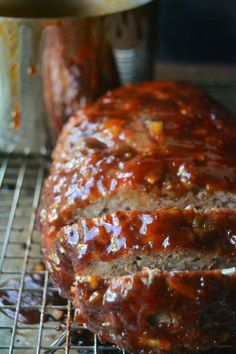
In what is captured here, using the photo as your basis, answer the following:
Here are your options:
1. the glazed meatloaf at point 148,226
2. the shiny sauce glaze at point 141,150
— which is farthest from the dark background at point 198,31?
the glazed meatloaf at point 148,226

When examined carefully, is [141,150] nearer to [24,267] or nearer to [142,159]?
[142,159]

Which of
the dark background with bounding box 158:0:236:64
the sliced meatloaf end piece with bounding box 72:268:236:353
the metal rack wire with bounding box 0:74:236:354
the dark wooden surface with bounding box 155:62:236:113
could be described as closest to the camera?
the sliced meatloaf end piece with bounding box 72:268:236:353

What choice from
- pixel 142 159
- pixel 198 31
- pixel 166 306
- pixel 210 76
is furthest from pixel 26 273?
pixel 198 31

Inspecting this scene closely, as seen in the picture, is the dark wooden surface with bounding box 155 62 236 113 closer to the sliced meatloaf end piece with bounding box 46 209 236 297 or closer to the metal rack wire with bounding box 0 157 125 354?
the metal rack wire with bounding box 0 157 125 354

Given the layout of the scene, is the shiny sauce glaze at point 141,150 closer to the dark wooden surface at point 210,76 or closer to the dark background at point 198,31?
the dark wooden surface at point 210,76

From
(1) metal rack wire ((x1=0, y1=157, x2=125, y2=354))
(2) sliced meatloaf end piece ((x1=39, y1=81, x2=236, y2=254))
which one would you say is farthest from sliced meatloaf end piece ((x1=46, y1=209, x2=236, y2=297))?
(1) metal rack wire ((x1=0, y1=157, x2=125, y2=354))
